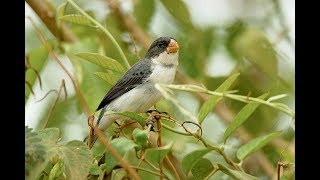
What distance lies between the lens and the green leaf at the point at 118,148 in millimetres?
556

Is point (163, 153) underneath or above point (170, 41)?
underneath

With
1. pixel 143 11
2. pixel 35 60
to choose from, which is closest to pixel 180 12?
pixel 143 11

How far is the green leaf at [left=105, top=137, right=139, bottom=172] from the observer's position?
0.56 metres

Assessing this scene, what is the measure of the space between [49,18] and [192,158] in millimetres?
236

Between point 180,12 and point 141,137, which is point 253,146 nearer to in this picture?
point 141,137

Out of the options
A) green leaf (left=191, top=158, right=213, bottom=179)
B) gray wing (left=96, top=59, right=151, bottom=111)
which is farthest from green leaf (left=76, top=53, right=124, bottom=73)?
green leaf (left=191, top=158, right=213, bottom=179)

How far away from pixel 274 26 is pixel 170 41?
12 cm

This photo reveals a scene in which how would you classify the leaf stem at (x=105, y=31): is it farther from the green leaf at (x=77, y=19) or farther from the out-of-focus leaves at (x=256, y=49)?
the out-of-focus leaves at (x=256, y=49)

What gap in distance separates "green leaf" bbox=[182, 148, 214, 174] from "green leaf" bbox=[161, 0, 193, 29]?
19cm

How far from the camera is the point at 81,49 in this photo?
68 cm

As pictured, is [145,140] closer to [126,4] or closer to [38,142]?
[38,142]
